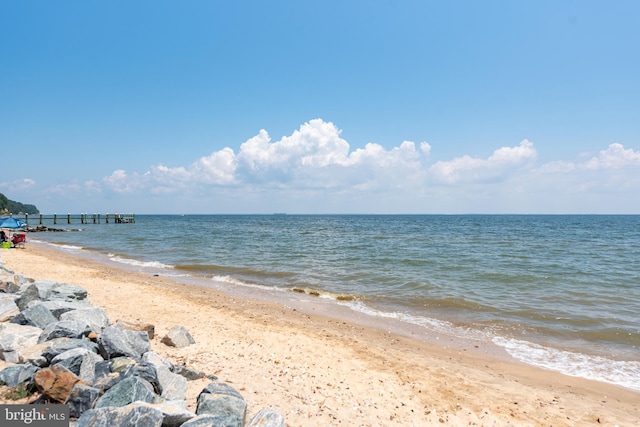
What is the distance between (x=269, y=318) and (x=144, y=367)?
6.35 m

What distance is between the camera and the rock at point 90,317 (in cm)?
615

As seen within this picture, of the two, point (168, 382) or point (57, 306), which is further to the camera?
point (57, 306)

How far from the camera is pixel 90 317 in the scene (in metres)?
6.50

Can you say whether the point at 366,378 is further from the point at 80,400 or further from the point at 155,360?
the point at 80,400

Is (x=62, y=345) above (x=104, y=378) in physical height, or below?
above

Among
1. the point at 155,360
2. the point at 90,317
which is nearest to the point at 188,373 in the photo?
the point at 155,360

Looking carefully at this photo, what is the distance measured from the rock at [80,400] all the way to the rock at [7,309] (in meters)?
4.14

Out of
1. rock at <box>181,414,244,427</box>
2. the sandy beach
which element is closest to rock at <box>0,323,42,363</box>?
the sandy beach

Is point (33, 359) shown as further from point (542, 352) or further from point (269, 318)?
point (542, 352)

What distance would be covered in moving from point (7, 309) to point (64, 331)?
7.89 ft

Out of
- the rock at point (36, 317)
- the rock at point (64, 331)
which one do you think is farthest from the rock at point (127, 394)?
the rock at point (36, 317)

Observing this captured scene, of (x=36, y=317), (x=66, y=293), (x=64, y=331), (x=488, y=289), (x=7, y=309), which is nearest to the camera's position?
(x=64, y=331)

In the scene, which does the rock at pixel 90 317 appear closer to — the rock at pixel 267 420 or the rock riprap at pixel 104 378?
the rock riprap at pixel 104 378

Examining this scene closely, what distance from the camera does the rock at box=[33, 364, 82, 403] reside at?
13.2 ft
